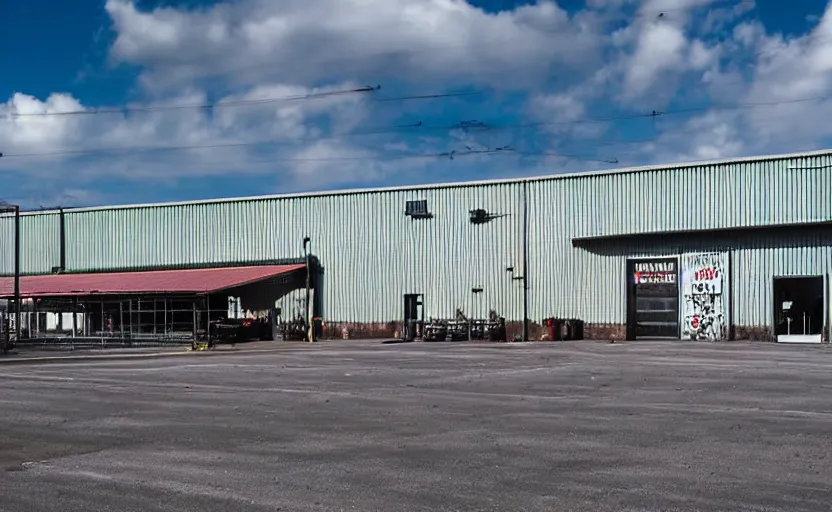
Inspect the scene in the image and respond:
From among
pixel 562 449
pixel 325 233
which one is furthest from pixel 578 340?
pixel 562 449

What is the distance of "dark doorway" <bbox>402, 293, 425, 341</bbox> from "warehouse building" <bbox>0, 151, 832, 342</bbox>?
12 centimetres

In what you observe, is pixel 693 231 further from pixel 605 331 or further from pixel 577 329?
pixel 577 329

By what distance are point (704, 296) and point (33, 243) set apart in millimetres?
43347

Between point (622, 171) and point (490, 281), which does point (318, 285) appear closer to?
point (490, 281)

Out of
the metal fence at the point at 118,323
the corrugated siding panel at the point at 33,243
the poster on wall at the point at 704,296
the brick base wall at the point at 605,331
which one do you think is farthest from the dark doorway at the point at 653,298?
the corrugated siding panel at the point at 33,243

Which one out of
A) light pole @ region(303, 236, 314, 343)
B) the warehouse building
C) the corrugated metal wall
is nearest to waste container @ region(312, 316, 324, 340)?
light pole @ region(303, 236, 314, 343)

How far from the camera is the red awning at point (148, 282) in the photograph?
49875 mm

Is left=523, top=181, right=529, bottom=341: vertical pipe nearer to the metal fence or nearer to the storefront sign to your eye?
the storefront sign

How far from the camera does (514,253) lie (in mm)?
49219

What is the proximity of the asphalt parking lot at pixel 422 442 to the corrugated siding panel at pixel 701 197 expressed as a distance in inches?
784

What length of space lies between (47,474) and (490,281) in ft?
132

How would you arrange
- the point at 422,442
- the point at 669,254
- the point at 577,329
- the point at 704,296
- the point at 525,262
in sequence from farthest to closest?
the point at 525,262
the point at 577,329
the point at 669,254
the point at 704,296
the point at 422,442

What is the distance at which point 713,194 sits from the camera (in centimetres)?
4372

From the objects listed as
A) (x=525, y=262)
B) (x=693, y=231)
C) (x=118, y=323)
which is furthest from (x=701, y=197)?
(x=118, y=323)
